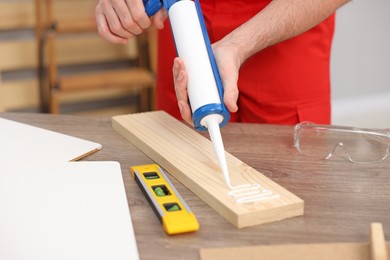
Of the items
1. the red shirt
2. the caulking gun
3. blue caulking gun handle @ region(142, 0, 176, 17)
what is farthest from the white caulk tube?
the red shirt

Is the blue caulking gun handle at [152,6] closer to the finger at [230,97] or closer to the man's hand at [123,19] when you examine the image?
the man's hand at [123,19]

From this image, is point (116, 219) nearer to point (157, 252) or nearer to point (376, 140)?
point (157, 252)

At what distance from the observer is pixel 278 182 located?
975 mm

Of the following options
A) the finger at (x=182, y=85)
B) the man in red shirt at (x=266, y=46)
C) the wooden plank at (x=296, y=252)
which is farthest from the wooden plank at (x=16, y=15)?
the wooden plank at (x=296, y=252)

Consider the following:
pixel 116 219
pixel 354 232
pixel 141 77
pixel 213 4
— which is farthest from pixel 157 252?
pixel 141 77

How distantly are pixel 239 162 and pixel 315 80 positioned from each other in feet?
1.73

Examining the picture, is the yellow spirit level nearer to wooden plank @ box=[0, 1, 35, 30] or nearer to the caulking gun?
the caulking gun

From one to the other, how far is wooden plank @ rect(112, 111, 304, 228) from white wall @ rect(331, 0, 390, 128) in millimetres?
2096

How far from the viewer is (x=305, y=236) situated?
2.64ft

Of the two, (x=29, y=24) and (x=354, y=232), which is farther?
(x=29, y=24)

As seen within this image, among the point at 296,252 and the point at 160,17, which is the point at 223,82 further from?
the point at 296,252

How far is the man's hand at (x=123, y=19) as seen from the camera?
1.20 metres

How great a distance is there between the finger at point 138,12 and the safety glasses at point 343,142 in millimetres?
338

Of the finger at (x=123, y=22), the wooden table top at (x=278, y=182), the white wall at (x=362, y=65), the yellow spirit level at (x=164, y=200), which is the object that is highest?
the finger at (x=123, y=22)
